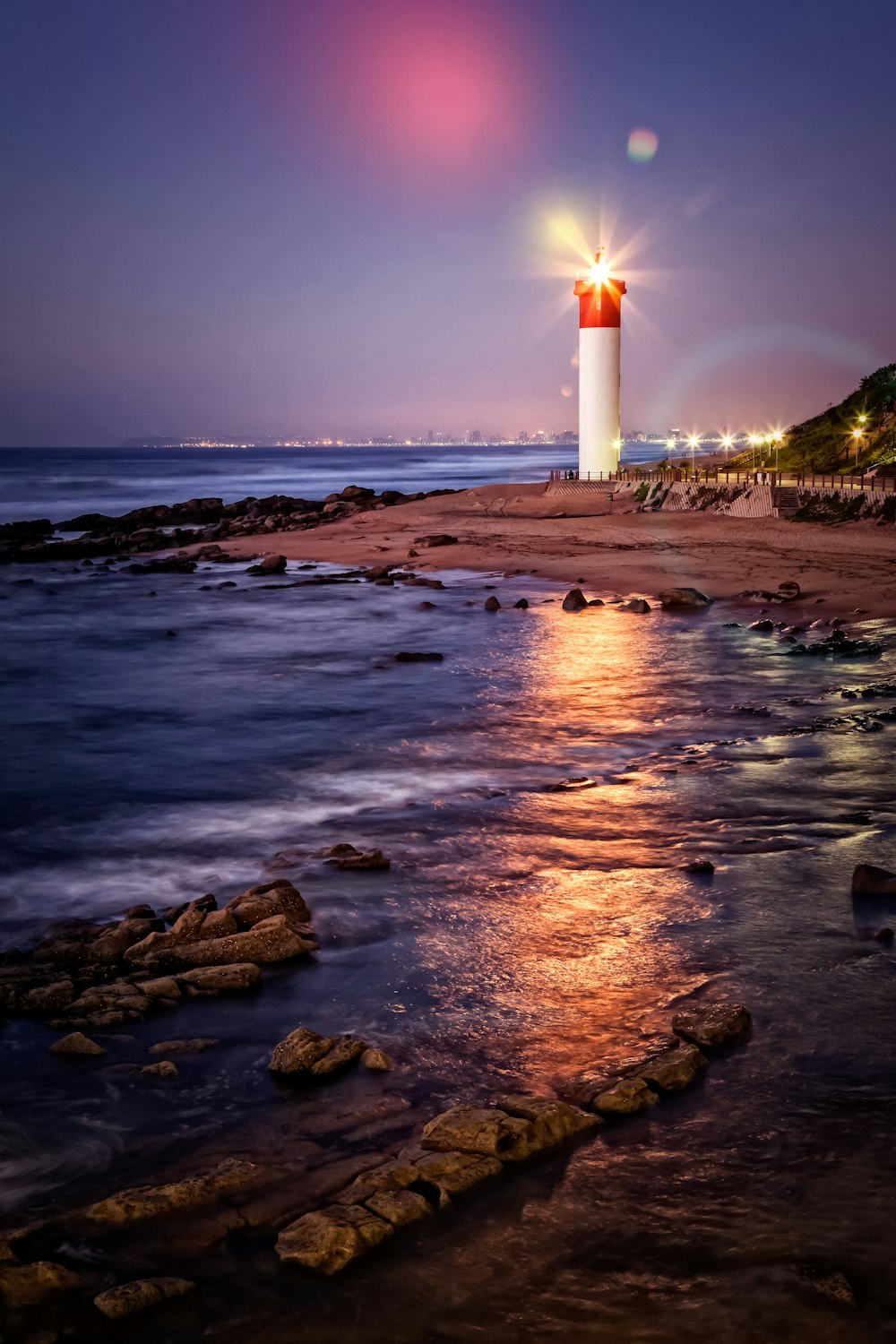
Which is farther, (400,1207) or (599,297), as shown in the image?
(599,297)

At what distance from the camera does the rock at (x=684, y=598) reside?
24.2 m

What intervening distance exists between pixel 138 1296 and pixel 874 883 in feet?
18.9

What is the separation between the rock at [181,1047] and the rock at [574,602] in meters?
18.3

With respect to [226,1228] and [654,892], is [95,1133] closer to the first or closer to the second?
[226,1228]

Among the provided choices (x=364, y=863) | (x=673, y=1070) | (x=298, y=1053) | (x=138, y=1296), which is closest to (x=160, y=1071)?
(x=298, y=1053)

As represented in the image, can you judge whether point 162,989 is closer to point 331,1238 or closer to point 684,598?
point 331,1238

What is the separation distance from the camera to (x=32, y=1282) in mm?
4512

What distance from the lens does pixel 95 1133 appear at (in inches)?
226

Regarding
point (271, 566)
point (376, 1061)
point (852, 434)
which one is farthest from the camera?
point (852, 434)

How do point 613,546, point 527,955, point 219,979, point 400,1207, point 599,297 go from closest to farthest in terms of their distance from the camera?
1. point 400,1207
2. point 219,979
3. point 527,955
4. point 613,546
5. point 599,297

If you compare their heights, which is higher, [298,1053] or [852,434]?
[852,434]

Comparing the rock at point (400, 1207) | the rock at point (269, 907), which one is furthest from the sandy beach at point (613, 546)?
the rock at point (400, 1207)

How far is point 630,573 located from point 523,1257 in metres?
25.0

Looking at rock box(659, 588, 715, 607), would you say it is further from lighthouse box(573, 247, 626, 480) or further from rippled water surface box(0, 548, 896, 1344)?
lighthouse box(573, 247, 626, 480)
